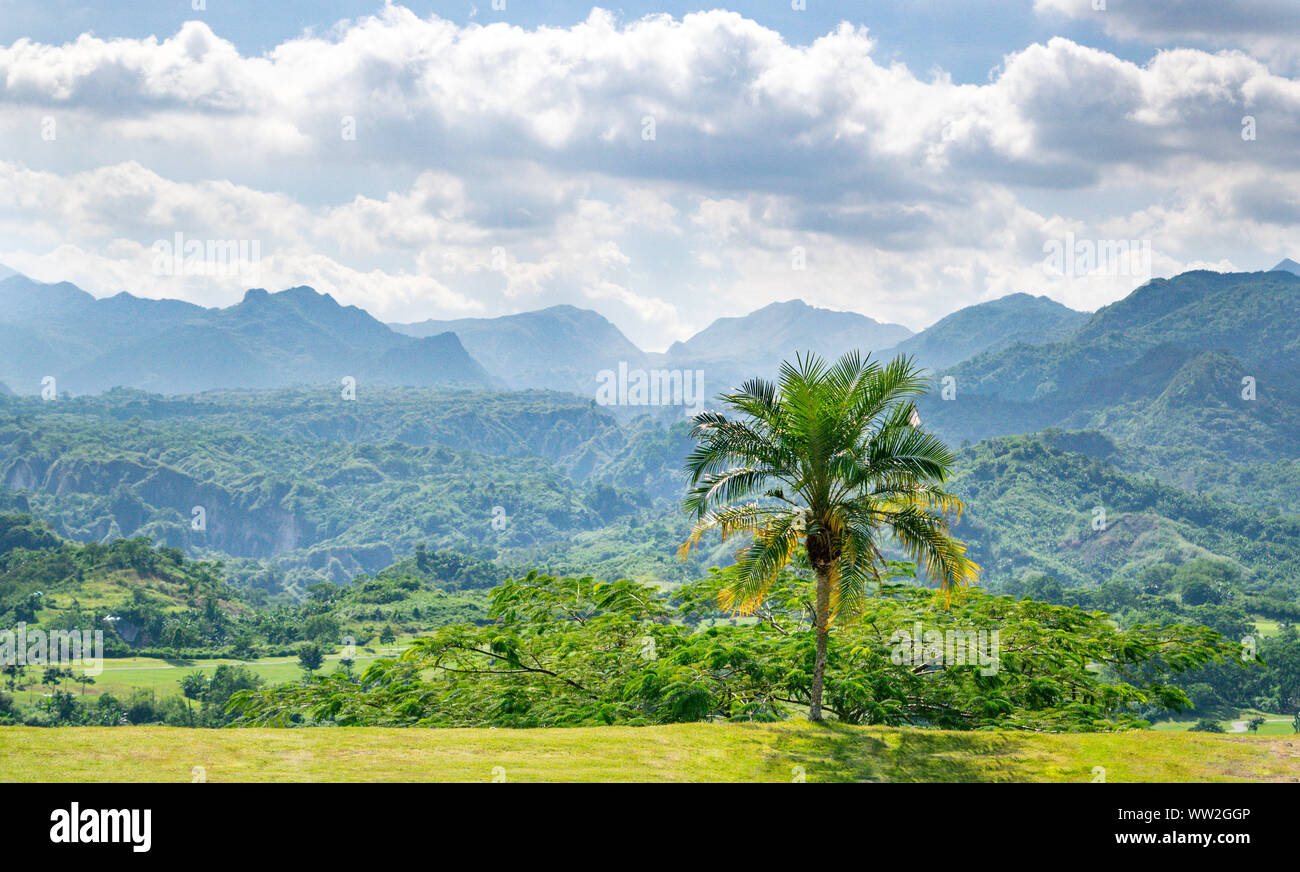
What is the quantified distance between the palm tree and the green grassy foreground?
2128 mm

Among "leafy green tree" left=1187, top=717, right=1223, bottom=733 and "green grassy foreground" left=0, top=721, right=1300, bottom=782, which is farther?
"leafy green tree" left=1187, top=717, right=1223, bottom=733

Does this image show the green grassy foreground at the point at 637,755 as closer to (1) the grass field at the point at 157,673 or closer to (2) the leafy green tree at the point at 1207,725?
(1) the grass field at the point at 157,673

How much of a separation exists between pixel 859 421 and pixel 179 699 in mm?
81152

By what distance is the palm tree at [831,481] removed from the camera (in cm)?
1400

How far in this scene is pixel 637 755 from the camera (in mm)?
12664

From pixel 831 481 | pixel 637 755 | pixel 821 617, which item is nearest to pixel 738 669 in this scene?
pixel 821 617

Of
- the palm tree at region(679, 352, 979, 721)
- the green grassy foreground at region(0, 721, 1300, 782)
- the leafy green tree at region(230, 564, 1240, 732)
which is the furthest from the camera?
the leafy green tree at region(230, 564, 1240, 732)

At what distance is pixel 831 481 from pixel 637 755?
4685 millimetres

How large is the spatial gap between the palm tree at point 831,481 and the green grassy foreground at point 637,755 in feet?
6.98

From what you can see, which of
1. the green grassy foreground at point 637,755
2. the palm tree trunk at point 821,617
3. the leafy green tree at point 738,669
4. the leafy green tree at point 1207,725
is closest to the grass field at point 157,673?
the leafy green tree at point 738,669

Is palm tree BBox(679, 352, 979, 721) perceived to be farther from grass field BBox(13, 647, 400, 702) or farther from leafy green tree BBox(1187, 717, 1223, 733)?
leafy green tree BBox(1187, 717, 1223, 733)

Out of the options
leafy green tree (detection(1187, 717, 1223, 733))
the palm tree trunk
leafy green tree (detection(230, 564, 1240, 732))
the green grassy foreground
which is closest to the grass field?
leafy green tree (detection(230, 564, 1240, 732))

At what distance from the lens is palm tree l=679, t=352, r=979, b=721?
1400 cm
